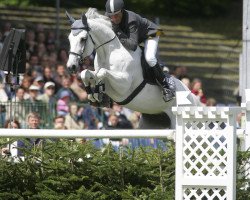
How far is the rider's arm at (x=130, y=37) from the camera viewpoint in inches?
548

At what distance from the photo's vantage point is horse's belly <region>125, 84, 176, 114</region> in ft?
46.2

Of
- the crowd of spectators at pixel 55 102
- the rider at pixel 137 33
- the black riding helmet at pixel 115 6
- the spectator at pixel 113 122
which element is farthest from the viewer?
the spectator at pixel 113 122

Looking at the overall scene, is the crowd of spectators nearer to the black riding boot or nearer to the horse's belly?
the horse's belly

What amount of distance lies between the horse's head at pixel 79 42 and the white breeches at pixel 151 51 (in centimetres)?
75

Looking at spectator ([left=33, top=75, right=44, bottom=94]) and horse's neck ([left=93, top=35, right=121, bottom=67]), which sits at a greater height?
spectator ([left=33, top=75, right=44, bottom=94])

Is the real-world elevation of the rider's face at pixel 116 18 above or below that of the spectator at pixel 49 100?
above

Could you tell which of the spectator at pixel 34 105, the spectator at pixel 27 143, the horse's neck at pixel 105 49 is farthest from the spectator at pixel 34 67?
the horse's neck at pixel 105 49

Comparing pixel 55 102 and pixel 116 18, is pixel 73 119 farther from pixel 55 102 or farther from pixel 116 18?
pixel 116 18

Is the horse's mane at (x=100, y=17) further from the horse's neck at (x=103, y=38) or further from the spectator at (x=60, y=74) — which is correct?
the spectator at (x=60, y=74)

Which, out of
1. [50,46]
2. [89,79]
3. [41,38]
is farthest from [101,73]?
[50,46]

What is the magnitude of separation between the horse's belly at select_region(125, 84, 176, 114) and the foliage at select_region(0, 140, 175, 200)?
7.59ft

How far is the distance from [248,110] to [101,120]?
6369 mm

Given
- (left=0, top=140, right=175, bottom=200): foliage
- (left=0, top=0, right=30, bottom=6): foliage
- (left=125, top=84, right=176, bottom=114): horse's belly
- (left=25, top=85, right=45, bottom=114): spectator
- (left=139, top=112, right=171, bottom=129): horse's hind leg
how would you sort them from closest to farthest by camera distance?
(left=0, top=140, right=175, bottom=200): foliage, (left=125, top=84, right=176, bottom=114): horse's belly, (left=139, top=112, right=171, bottom=129): horse's hind leg, (left=25, top=85, right=45, bottom=114): spectator, (left=0, top=0, right=30, bottom=6): foliage

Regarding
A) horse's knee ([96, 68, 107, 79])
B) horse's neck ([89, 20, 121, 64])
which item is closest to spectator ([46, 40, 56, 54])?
horse's neck ([89, 20, 121, 64])
